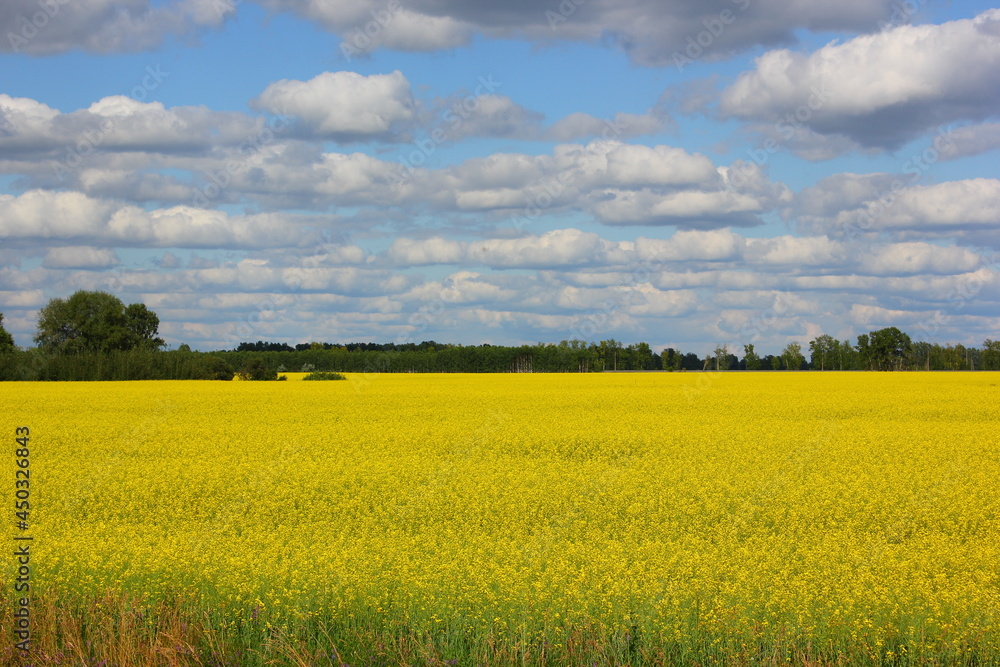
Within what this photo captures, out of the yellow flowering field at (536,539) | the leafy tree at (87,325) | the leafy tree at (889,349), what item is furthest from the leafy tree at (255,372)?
the leafy tree at (889,349)

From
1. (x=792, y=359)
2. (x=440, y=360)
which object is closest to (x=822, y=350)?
(x=792, y=359)

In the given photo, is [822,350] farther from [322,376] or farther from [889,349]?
[322,376]

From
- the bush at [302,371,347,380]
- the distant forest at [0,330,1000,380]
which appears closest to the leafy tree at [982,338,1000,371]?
the distant forest at [0,330,1000,380]

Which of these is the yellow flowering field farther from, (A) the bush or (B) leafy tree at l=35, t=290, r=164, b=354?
(B) leafy tree at l=35, t=290, r=164, b=354

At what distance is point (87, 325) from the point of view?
295 ft

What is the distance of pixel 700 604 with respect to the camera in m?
7.97

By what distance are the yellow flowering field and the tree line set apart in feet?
132

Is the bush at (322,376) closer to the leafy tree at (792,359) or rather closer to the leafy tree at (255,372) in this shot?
the leafy tree at (255,372)

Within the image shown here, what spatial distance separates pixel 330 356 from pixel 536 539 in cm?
8836

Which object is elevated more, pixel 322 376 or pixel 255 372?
pixel 255 372

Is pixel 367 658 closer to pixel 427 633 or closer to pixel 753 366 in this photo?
pixel 427 633

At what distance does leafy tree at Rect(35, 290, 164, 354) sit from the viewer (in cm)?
8856

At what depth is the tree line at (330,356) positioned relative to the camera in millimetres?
60188

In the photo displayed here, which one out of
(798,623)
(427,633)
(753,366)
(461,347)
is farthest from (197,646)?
(753,366)
